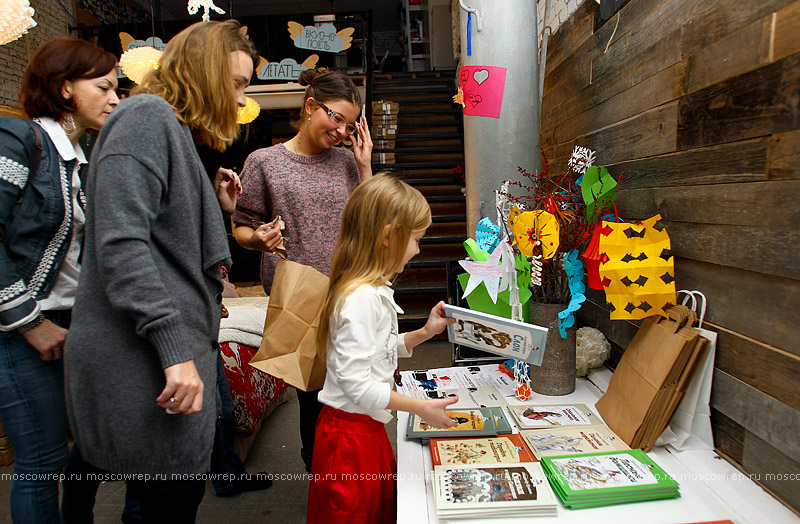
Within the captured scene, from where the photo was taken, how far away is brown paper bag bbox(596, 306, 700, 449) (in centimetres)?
113

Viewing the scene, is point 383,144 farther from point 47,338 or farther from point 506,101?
point 47,338

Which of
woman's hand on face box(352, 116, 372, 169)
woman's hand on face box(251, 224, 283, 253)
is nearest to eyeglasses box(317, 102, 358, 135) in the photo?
woman's hand on face box(352, 116, 372, 169)

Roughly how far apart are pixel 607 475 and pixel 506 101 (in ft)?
4.30

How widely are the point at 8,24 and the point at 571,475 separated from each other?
6.75ft

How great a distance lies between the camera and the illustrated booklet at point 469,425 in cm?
124

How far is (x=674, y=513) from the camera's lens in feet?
3.05

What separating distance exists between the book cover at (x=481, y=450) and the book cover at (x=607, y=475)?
7cm

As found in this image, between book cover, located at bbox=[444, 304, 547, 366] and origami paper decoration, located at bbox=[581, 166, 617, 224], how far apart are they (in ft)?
1.42

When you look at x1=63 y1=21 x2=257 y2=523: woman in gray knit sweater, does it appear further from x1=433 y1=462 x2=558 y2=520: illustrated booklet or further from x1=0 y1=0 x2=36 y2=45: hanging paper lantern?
x1=0 y1=0 x2=36 y2=45: hanging paper lantern

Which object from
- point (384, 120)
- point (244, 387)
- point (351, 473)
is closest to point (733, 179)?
point (351, 473)

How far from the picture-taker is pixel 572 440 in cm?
120

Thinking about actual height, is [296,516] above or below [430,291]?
below

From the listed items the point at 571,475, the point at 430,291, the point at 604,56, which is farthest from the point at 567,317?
the point at 430,291

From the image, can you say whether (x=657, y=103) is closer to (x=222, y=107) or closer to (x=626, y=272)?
(x=626, y=272)
